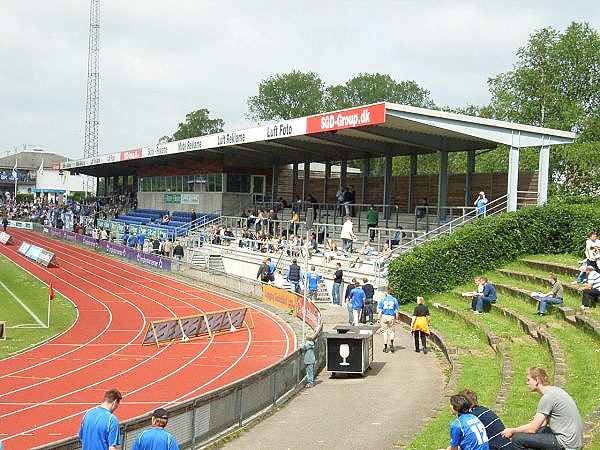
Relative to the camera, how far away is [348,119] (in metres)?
29.5

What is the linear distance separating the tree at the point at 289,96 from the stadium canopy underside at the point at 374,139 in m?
54.6

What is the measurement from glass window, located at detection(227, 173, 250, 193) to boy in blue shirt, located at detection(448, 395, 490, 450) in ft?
144

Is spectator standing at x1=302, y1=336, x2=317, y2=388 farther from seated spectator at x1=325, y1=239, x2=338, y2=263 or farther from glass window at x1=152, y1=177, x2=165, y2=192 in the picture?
glass window at x1=152, y1=177, x2=165, y2=192

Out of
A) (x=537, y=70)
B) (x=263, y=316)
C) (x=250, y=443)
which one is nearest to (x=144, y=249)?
(x=263, y=316)

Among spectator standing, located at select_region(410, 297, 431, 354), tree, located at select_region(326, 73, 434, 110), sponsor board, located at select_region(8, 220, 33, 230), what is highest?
tree, located at select_region(326, 73, 434, 110)

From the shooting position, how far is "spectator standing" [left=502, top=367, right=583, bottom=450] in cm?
746

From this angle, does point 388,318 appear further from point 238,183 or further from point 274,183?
point 238,183

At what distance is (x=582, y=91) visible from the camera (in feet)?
151

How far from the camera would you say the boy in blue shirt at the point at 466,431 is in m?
7.53

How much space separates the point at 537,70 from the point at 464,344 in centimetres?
3148

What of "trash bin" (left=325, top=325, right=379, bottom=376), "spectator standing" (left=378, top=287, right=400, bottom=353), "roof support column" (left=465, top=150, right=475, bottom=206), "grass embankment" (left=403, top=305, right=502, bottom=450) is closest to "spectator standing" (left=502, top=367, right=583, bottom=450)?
"grass embankment" (left=403, top=305, right=502, bottom=450)

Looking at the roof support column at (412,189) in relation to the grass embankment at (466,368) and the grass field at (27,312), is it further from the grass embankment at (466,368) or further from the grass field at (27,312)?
the grass field at (27,312)

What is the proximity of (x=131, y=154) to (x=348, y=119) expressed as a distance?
30.4m

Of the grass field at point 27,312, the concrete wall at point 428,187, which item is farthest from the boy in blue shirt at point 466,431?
the concrete wall at point 428,187
